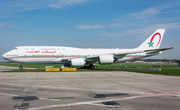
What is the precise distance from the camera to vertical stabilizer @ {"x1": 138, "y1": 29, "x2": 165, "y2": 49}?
40.2 meters

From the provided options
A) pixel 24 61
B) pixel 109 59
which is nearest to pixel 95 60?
pixel 109 59

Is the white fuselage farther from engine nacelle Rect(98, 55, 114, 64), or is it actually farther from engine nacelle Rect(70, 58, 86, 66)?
engine nacelle Rect(98, 55, 114, 64)

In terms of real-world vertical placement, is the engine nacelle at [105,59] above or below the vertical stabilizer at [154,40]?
below

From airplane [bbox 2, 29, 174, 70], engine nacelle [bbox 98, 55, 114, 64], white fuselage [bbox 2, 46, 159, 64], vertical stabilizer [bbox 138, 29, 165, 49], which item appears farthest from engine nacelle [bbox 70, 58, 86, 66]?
vertical stabilizer [bbox 138, 29, 165, 49]

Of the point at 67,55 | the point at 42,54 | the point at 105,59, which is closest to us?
the point at 105,59

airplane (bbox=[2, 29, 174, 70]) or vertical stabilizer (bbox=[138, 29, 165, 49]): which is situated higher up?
vertical stabilizer (bbox=[138, 29, 165, 49])

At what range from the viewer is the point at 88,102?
7.67 metres

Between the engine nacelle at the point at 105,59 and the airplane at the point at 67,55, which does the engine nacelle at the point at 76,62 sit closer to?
the airplane at the point at 67,55

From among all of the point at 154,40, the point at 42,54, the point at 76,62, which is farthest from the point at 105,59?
the point at 154,40

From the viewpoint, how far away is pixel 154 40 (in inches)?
1590

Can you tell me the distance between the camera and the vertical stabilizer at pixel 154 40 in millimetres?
40250

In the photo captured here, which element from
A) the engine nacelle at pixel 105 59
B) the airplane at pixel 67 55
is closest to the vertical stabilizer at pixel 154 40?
the airplane at pixel 67 55

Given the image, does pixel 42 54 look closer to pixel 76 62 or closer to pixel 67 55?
pixel 67 55

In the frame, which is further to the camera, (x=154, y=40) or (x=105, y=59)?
(x=154, y=40)
